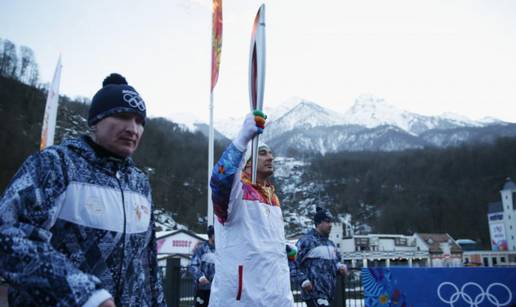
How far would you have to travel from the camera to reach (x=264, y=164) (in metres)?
3.63

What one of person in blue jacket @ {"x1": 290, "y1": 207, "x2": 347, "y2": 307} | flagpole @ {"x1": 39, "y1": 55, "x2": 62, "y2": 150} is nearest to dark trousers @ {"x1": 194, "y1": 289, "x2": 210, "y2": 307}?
person in blue jacket @ {"x1": 290, "y1": 207, "x2": 347, "y2": 307}

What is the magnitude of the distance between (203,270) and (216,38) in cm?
670

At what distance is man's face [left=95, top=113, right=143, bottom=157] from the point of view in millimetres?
1877

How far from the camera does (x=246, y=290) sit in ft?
9.36

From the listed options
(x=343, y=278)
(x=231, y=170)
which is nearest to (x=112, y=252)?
(x=231, y=170)

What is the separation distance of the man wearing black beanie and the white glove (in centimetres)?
69

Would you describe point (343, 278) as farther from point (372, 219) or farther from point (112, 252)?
point (372, 219)

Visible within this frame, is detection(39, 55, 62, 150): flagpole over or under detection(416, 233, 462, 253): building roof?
over

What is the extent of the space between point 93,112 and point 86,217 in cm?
59

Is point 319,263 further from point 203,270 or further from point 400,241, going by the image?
point 400,241

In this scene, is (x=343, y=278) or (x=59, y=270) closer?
(x=59, y=270)

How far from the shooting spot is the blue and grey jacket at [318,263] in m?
5.73

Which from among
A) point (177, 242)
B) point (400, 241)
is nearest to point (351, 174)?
point (400, 241)

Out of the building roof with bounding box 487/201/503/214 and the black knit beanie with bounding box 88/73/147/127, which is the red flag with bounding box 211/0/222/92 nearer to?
the black knit beanie with bounding box 88/73/147/127
